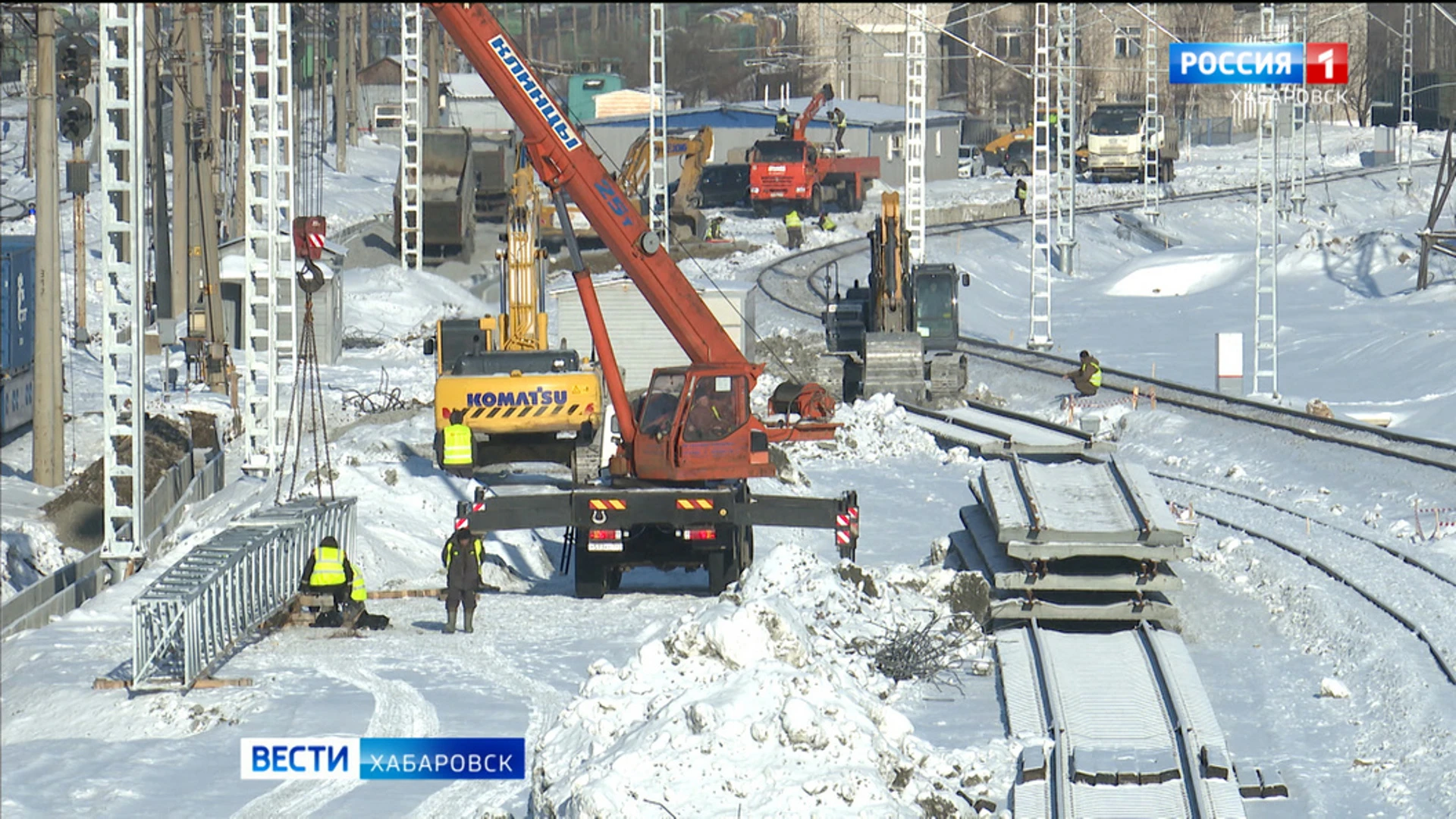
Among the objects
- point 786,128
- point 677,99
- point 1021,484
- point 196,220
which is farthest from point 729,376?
point 677,99

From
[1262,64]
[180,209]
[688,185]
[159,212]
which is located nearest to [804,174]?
[688,185]

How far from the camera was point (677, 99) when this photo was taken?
291 feet

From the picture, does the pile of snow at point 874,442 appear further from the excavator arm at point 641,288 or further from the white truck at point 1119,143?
the white truck at point 1119,143

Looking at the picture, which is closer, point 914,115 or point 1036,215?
point 914,115

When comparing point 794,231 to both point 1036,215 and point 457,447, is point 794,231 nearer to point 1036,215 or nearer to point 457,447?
point 1036,215

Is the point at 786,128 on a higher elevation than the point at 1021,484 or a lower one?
higher

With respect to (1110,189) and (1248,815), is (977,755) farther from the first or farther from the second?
(1110,189)

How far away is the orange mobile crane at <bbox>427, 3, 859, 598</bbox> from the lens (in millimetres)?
20453

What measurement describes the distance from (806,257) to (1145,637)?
39657 millimetres

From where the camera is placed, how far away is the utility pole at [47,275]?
29734 millimetres

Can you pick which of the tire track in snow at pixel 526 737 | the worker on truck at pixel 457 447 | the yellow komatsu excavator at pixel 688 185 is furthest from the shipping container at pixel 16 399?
the yellow komatsu excavator at pixel 688 185

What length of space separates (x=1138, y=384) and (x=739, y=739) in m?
Answer: 26.0

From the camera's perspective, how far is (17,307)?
34.9m

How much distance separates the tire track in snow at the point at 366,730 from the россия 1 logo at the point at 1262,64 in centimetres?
2068
